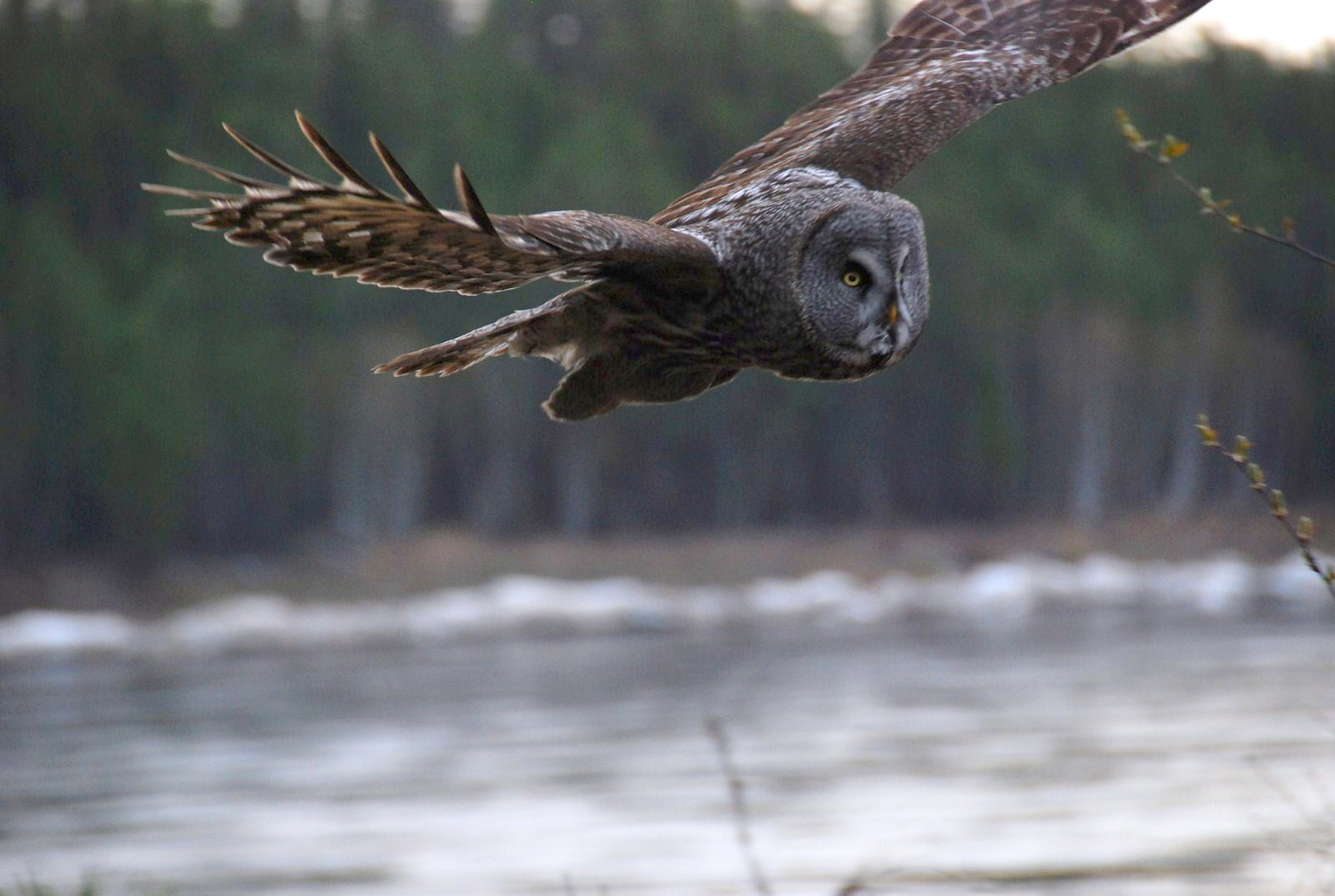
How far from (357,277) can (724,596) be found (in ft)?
100

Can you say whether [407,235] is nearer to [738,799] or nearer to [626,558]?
[738,799]

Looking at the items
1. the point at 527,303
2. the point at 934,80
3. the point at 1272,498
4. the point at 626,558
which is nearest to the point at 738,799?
the point at 1272,498

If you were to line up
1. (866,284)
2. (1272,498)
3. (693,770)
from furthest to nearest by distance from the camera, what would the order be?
(693,770) < (866,284) < (1272,498)

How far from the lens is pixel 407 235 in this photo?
3.90 meters

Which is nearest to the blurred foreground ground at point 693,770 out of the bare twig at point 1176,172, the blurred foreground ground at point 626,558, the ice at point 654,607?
the bare twig at point 1176,172

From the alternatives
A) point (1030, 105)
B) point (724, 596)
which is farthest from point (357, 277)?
point (1030, 105)

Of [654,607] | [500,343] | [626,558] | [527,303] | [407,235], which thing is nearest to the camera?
[407,235]

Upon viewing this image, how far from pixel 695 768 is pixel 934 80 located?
10886 mm

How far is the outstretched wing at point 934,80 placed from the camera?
5137mm

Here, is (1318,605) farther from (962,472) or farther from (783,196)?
(783,196)

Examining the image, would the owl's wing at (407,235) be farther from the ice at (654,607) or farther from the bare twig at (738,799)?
the ice at (654,607)

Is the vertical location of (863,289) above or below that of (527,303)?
below

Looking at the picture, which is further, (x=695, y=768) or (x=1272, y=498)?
(x=695, y=768)

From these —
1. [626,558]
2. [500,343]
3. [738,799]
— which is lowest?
[738,799]
